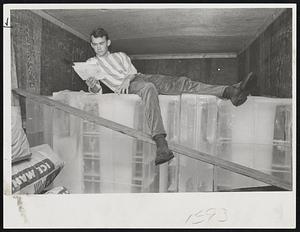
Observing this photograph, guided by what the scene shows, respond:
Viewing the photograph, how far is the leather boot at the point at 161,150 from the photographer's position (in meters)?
0.95

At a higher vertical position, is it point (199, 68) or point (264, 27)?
point (264, 27)

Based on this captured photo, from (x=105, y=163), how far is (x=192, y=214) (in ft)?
0.95

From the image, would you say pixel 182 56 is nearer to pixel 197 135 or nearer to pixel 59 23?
pixel 197 135

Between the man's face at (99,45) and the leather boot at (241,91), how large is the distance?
14.5 inches

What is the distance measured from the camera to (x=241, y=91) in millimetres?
961

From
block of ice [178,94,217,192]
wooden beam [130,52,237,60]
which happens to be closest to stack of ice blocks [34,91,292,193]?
block of ice [178,94,217,192]

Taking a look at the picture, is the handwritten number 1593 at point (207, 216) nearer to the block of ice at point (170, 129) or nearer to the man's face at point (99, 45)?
the block of ice at point (170, 129)

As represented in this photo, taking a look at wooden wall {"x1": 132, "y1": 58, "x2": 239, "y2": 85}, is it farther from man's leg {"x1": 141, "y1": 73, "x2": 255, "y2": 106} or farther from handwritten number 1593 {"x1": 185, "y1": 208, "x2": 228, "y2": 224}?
handwritten number 1593 {"x1": 185, "y1": 208, "x2": 228, "y2": 224}

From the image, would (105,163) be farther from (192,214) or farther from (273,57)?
(273,57)

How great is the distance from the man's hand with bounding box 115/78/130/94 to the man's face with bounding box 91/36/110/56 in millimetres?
100

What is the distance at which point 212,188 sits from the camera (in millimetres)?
963

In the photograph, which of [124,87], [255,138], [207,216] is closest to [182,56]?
[124,87]

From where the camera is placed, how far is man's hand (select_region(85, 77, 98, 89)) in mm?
970

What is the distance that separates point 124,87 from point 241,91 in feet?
1.11
